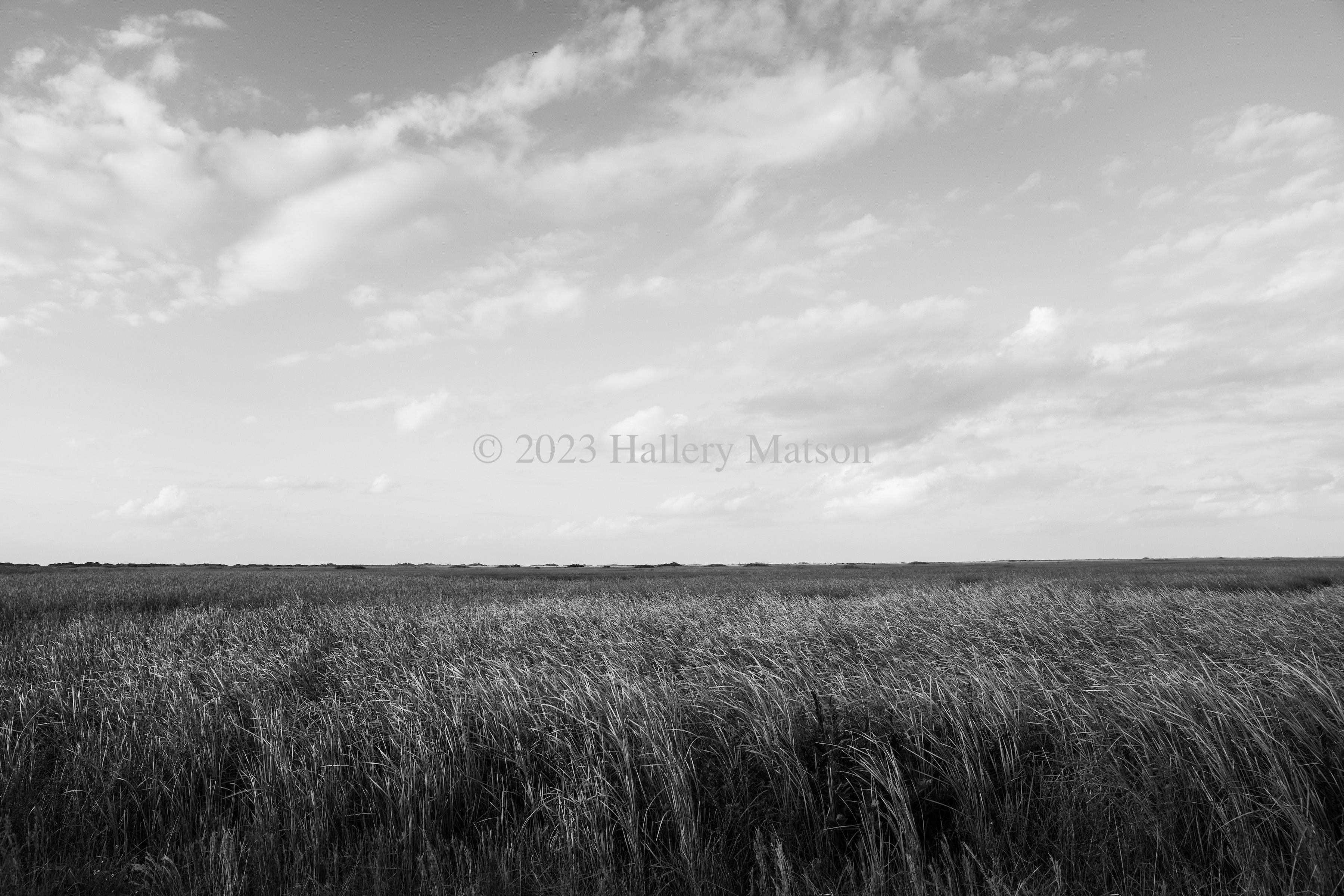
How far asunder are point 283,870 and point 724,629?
9.17 m

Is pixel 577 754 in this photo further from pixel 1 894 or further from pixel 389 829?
pixel 1 894

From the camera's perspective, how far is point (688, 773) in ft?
18.0

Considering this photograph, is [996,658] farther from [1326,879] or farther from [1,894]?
[1,894]

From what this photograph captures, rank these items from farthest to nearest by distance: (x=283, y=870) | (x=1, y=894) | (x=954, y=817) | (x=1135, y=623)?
(x=1135, y=623) < (x=954, y=817) < (x=283, y=870) < (x=1, y=894)

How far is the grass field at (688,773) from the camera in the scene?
14.2ft

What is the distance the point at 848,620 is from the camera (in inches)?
568

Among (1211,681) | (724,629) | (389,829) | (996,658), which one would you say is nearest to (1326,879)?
(1211,681)

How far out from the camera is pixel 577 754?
6059 millimetres

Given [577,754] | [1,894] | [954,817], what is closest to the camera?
[1,894]

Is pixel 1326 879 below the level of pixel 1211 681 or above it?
below

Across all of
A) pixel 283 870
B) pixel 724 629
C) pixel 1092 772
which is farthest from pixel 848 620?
pixel 283 870

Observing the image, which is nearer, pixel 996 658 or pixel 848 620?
pixel 996 658

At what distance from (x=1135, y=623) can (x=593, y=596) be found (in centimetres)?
1772

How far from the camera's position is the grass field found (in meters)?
4.32
